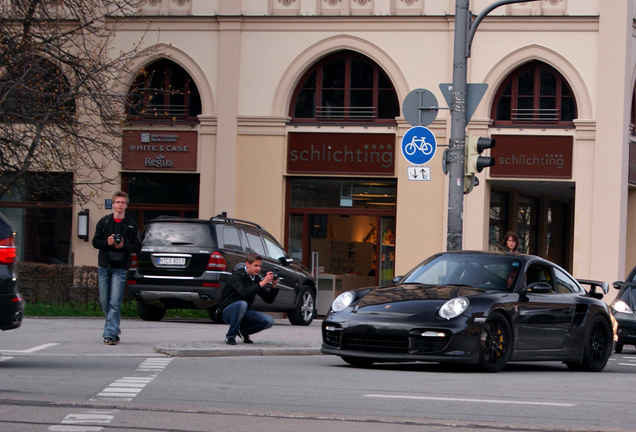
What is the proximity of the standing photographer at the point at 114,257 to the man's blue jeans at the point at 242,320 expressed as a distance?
1379 mm

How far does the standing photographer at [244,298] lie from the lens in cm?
1227

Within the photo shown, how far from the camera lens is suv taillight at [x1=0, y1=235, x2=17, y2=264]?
9.26m

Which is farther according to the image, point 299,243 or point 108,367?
point 299,243

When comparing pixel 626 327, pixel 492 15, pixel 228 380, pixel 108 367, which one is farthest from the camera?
pixel 492 15

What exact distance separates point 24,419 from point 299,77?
61.5 ft

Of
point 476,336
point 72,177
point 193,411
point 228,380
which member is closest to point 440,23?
point 72,177

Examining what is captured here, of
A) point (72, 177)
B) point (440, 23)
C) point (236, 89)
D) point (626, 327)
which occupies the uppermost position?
point (440, 23)

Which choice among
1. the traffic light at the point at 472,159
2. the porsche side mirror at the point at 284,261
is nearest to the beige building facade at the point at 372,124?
the porsche side mirror at the point at 284,261

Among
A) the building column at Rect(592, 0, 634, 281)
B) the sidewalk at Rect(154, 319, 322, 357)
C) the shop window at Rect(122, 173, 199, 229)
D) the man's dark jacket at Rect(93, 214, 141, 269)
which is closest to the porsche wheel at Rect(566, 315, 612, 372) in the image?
the sidewalk at Rect(154, 319, 322, 357)

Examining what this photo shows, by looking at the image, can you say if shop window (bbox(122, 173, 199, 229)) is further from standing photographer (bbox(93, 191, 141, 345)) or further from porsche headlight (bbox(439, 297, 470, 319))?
porsche headlight (bbox(439, 297, 470, 319))

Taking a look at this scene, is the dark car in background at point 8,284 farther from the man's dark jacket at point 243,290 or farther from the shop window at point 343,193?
the shop window at point 343,193

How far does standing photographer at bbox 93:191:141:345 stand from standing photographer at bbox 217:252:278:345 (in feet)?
4.35

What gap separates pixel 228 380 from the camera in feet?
28.8

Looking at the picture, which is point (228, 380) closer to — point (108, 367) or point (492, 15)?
point (108, 367)
